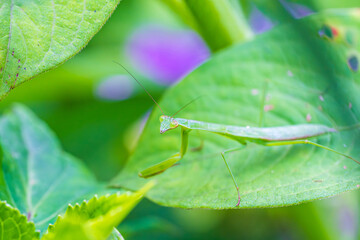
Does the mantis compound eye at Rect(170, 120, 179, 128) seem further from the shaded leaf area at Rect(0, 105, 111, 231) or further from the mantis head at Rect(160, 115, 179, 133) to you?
the shaded leaf area at Rect(0, 105, 111, 231)

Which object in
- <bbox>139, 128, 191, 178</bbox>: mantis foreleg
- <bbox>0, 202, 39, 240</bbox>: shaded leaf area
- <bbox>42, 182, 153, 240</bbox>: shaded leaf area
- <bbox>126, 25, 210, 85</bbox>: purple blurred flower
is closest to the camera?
<bbox>42, 182, 153, 240</bbox>: shaded leaf area

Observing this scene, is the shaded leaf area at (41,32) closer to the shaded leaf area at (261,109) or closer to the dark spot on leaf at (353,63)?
the shaded leaf area at (261,109)

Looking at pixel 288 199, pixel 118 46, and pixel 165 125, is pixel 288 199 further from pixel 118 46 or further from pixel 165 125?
pixel 118 46

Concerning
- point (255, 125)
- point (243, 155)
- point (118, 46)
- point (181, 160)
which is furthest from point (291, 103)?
point (118, 46)

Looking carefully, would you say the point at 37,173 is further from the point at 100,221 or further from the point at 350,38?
the point at 350,38

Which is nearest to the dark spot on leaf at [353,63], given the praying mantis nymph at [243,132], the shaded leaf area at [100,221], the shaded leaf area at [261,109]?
the shaded leaf area at [261,109]

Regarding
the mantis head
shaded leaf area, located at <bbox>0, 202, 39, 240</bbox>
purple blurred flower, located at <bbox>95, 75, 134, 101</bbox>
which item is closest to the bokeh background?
purple blurred flower, located at <bbox>95, 75, 134, 101</bbox>

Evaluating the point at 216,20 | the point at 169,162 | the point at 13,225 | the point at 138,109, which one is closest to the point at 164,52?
the point at 138,109
